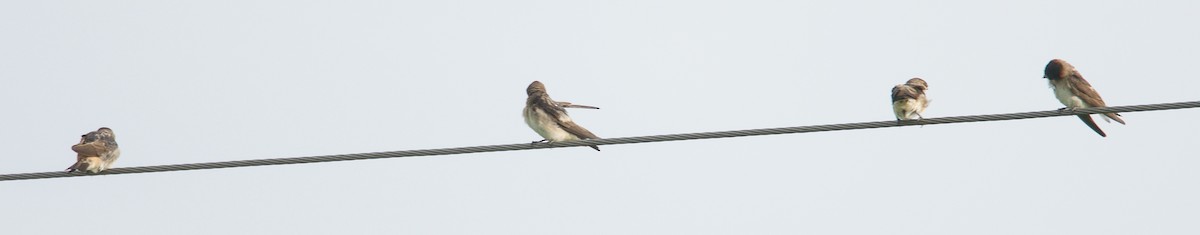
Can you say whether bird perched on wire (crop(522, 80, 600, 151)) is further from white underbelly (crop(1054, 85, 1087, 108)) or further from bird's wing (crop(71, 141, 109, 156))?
white underbelly (crop(1054, 85, 1087, 108))

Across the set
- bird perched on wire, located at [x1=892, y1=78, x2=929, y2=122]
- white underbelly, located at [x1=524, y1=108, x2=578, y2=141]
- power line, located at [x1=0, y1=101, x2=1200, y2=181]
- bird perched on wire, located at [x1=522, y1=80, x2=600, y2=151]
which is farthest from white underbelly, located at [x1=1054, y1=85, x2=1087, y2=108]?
white underbelly, located at [x1=524, y1=108, x2=578, y2=141]

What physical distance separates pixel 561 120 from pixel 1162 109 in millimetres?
6711

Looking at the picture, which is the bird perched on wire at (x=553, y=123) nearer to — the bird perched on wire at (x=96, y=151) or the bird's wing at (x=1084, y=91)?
the bird perched on wire at (x=96, y=151)

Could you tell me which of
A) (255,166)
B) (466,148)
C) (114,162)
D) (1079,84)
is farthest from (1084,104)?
(114,162)

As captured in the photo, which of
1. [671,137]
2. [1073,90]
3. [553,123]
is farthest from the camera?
[553,123]

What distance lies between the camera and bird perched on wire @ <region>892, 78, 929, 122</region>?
17.1 m

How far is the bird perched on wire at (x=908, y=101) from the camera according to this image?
17.1m

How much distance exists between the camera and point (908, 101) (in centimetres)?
1711

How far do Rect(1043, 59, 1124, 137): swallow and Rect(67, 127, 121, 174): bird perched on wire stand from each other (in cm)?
913

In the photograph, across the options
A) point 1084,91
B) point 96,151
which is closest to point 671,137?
point 1084,91

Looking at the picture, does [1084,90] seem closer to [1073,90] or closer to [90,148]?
[1073,90]

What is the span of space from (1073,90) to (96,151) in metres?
9.29

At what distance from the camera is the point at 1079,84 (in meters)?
18.2

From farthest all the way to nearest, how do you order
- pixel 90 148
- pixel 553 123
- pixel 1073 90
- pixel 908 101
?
pixel 553 123 → pixel 1073 90 → pixel 90 148 → pixel 908 101
